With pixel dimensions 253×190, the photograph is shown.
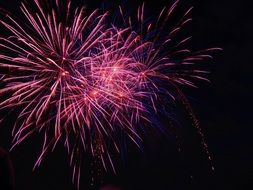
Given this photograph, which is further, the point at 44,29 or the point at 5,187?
the point at 44,29

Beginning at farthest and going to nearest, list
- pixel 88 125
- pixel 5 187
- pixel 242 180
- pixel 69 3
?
pixel 242 180 → pixel 88 125 → pixel 69 3 → pixel 5 187

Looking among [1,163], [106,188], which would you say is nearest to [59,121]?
[106,188]

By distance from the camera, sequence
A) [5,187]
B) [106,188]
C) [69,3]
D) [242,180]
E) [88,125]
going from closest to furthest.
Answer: [5,187] < [106,188] < [69,3] < [88,125] < [242,180]

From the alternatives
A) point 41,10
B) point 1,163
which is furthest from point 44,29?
point 1,163

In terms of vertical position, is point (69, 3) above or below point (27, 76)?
above

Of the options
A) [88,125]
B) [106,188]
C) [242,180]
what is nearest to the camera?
[106,188]

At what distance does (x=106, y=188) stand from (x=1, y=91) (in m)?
5.71

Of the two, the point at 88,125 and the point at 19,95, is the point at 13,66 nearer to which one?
the point at 19,95

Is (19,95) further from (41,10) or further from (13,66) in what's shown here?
(41,10)

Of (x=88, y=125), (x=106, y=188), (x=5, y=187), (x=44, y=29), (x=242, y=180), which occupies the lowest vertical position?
(x=242, y=180)

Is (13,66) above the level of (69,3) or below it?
below

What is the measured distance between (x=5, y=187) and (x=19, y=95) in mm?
9226

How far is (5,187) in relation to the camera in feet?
21.7

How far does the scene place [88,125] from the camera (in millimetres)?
16250
